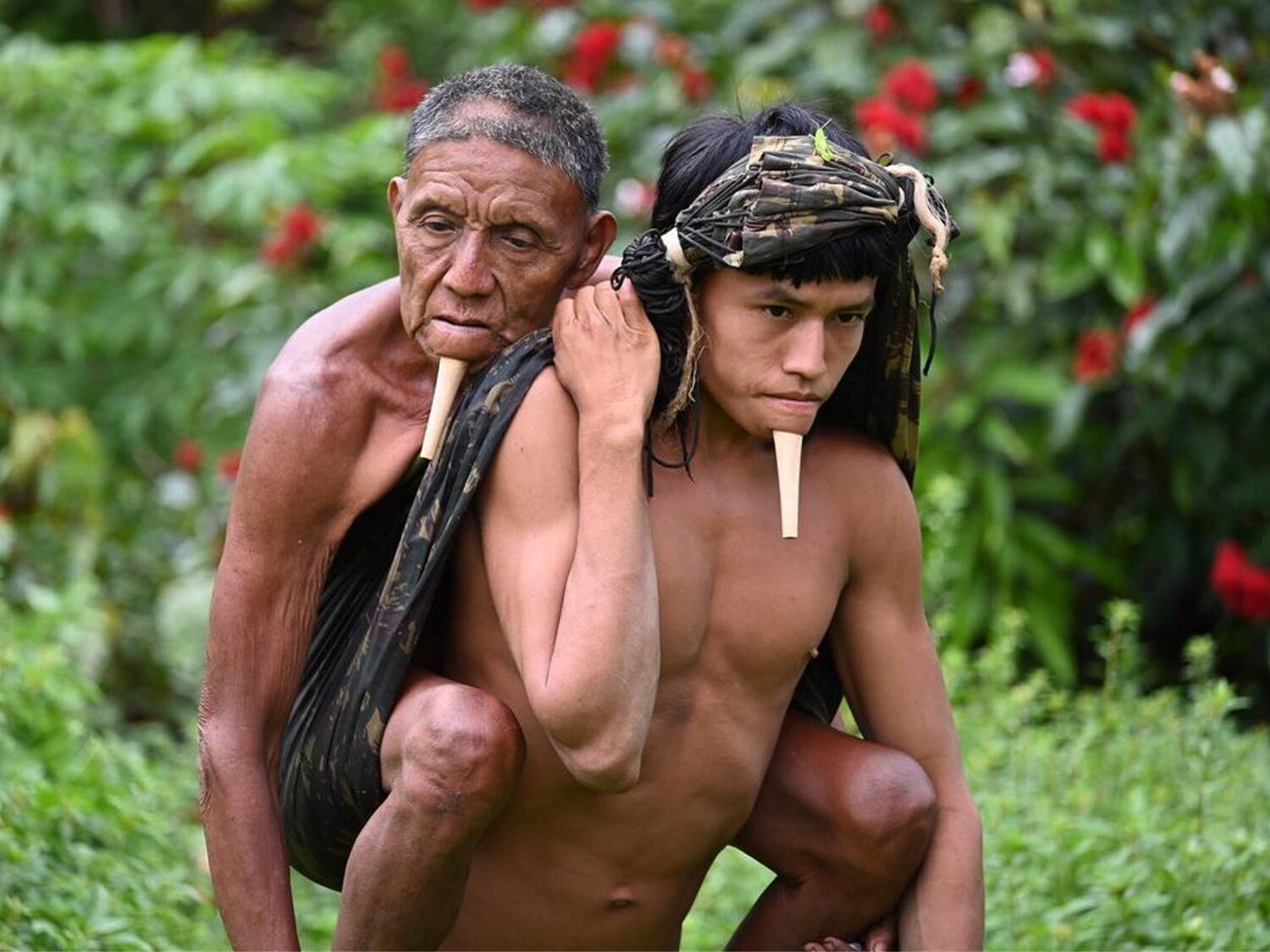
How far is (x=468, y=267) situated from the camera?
3.07 meters

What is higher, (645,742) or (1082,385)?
(645,742)

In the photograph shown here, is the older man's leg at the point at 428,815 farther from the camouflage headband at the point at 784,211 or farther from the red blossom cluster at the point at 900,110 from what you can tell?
the red blossom cluster at the point at 900,110

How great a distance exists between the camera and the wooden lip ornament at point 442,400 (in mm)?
3039

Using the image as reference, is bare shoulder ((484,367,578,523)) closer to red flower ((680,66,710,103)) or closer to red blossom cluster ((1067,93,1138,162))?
red blossom cluster ((1067,93,1138,162))

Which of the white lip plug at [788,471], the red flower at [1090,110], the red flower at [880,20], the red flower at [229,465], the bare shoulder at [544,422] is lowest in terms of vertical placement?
the red flower at [229,465]

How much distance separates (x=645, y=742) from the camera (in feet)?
10.0

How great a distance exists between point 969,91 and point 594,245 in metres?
3.54

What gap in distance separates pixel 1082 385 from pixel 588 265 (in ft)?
10.4

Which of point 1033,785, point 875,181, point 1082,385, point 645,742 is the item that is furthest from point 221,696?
point 1082,385

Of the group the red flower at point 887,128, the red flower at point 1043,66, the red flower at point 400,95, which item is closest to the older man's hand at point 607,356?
the red flower at point 887,128

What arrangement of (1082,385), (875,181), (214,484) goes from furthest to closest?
1. (214,484)
2. (1082,385)
3. (875,181)

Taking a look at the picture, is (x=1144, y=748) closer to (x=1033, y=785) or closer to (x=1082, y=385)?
(x=1033, y=785)

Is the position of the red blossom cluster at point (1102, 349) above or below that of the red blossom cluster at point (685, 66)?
below

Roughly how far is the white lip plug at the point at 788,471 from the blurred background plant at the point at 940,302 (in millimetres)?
2119
